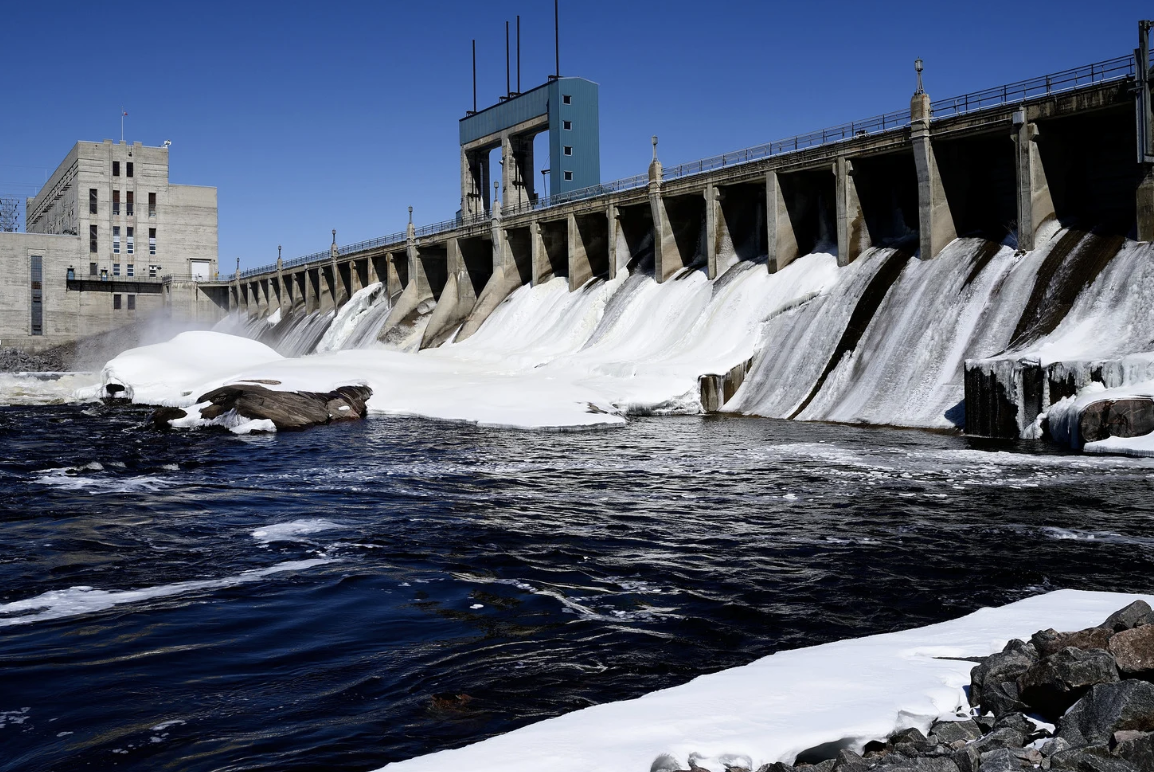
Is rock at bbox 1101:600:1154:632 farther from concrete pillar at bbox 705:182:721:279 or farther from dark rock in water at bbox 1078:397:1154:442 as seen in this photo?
concrete pillar at bbox 705:182:721:279

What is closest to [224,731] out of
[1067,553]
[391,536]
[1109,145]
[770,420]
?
[391,536]

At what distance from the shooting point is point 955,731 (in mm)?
6039

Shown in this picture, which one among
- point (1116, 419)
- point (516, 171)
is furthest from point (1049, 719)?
point (516, 171)

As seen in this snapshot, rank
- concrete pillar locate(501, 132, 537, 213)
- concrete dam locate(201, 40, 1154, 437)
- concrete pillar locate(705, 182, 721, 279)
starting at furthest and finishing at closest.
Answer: concrete pillar locate(501, 132, 537, 213)
concrete pillar locate(705, 182, 721, 279)
concrete dam locate(201, 40, 1154, 437)

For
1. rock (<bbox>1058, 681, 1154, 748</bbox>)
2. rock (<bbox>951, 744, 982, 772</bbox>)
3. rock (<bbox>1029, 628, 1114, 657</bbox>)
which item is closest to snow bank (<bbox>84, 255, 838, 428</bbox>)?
rock (<bbox>1029, 628, 1114, 657</bbox>)

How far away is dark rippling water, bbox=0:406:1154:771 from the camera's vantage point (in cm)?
749

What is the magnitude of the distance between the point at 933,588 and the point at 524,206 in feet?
171

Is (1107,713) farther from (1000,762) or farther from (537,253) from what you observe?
(537,253)

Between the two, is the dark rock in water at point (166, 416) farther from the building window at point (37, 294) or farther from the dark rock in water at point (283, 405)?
the building window at point (37, 294)

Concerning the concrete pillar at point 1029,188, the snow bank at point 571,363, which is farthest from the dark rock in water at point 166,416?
the concrete pillar at point 1029,188

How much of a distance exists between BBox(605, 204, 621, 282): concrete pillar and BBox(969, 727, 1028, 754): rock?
43.5 meters

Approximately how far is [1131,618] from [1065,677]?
1101 millimetres

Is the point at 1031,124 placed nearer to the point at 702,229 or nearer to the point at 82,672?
the point at 702,229

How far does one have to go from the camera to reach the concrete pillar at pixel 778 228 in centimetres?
3928
